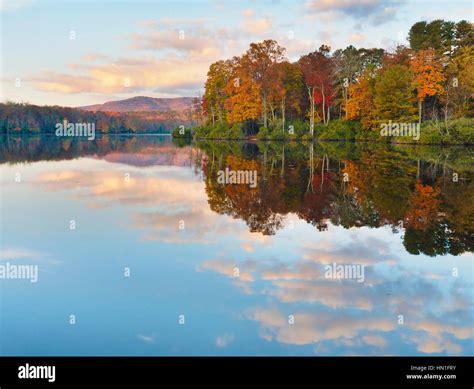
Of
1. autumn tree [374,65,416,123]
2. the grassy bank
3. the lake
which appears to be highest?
autumn tree [374,65,416,123]

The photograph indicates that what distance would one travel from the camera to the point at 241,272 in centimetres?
809

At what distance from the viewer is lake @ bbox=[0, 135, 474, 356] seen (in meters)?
5.79

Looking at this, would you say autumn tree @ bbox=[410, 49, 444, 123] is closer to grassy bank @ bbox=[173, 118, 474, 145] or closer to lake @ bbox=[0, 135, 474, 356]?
grassy bank @ bbox=[173, 118, 474, 145]

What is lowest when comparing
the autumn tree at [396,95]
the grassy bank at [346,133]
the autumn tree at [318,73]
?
the grassy bank at [346,133]

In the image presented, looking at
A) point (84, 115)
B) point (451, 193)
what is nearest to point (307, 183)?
point (451, 193)

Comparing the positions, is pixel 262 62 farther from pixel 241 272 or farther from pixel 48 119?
pixel 48 119

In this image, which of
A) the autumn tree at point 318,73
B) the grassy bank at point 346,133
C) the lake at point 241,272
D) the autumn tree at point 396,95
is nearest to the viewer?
the lake at point 241,272

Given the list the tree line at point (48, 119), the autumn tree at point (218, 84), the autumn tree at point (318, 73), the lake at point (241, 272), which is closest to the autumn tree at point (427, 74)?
the autumn tree at point (318, 73)

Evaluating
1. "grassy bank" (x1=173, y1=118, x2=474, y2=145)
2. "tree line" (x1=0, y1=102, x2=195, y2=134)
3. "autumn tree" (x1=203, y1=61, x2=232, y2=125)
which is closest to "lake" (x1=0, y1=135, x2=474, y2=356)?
"grassy bank" (x1=173, y1=118, x2=474, y2=145)

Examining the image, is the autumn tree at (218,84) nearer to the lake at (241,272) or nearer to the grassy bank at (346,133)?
the grassy bank at (346,133)

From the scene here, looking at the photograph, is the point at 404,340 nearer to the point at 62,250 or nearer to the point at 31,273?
the point at 31,273

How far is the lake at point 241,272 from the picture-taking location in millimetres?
5785
